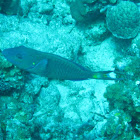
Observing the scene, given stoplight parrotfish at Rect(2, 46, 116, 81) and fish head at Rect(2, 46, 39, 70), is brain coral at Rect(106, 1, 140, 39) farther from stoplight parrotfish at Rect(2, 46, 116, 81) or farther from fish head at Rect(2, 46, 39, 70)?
fish head at Rect(2, 46, 39, 70)

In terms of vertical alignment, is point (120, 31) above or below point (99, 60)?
above

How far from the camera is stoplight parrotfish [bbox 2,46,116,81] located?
8.93 feet

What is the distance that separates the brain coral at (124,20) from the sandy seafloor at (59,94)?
2.00 feet

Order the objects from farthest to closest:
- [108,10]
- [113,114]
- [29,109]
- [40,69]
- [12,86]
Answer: [108,10]
[113,114]
[29,109]
[12,86]
[40,69]

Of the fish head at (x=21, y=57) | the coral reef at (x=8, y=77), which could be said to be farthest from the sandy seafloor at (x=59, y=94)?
the fish head at (x=21, y=57)

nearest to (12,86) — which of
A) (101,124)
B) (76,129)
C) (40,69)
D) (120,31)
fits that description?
(40,69)

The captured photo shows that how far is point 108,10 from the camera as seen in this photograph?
16.3 ft

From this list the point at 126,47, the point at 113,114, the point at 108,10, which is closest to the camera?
the point at 113,114

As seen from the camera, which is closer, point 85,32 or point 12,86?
point 12,86

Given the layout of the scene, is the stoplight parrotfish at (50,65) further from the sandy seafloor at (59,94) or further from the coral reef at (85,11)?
the coral reef at (85,11)

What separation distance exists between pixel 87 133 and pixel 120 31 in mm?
3521

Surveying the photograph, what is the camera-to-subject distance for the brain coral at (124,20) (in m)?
4.76

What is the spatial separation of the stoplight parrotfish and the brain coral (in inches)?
111

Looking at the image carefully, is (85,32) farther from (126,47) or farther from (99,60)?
(126,47)
